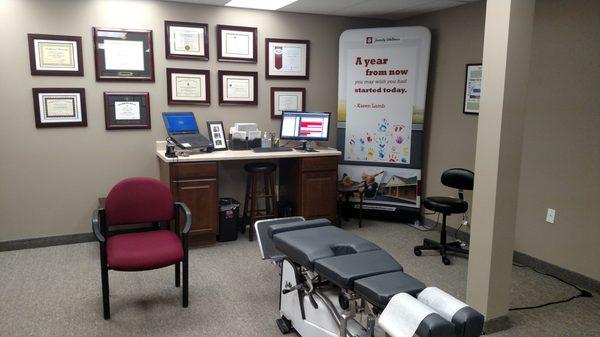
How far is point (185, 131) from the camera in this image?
170 inches

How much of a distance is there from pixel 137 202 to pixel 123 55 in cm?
174

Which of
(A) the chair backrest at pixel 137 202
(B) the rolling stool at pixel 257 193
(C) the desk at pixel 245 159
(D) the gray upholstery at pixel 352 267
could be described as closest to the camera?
(D) the gray upholstery at pixel 352 267

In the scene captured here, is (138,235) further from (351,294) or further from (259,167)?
(351,294)

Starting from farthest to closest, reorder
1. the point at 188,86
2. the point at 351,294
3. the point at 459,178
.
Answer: the point at 188,86
the point at 459,178
the point at 351,294

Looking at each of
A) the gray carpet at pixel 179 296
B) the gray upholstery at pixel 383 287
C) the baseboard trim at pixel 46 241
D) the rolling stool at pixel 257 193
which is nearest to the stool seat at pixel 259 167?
the rolling stool at pixel 257 193

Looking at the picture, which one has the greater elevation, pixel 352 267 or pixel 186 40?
pixel 186 40

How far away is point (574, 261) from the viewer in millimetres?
3445

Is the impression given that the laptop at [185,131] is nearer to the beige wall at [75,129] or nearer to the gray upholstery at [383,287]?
the beige wall at [75,129]

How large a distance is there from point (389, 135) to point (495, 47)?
7.78ft

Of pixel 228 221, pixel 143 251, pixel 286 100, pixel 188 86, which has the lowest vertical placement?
pixel 228 221

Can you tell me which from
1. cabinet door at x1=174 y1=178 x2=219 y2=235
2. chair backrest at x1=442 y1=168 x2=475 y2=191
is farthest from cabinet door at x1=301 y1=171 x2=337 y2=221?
chair backrest at x1=442 y1=168 x2=475 y2=191

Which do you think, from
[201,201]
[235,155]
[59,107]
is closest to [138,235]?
[201,201]

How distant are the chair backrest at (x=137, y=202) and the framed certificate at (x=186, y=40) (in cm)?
171

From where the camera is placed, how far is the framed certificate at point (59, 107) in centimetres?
393
